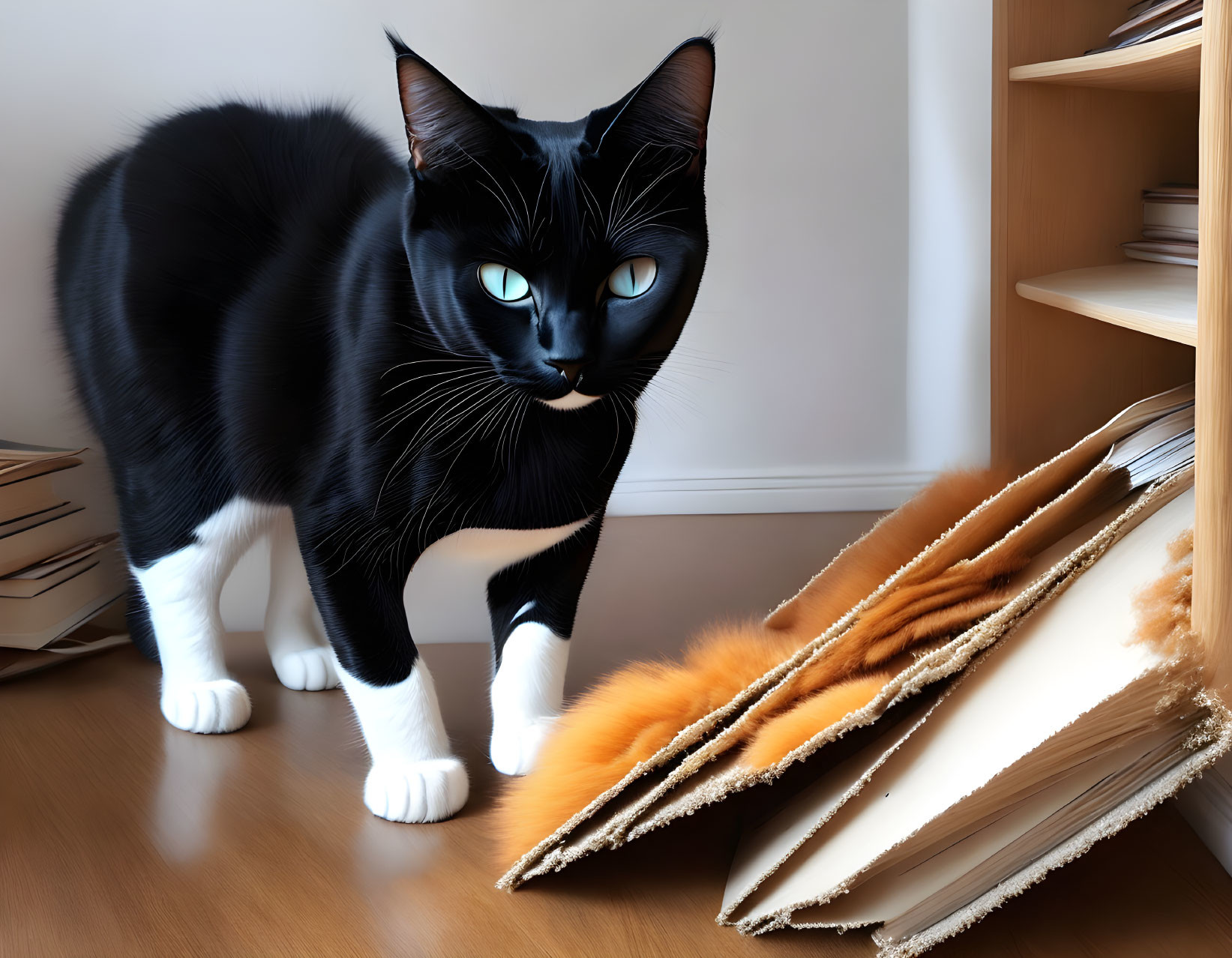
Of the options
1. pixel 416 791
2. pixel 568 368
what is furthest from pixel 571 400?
pixel 416 791

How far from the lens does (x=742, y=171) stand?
5.01 ft

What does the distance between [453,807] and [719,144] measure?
3.40 ft

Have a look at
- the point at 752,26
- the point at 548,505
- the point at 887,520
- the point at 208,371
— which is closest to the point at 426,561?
the point at 548,505

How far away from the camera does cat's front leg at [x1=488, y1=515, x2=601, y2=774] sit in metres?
1.06

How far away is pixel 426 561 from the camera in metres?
1.08

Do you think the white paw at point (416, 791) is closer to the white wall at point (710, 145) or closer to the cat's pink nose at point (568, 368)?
the cat's pink nose at point (568, 368)

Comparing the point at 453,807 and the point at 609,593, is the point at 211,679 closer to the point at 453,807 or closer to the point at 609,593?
the point at 453,807

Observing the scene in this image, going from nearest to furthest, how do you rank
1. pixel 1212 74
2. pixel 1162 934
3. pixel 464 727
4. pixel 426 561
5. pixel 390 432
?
1. pixel 1212 74
2. pixel 1162 934
3. pixel 390 432
4. pixel 426 561
5. pixel 464 727

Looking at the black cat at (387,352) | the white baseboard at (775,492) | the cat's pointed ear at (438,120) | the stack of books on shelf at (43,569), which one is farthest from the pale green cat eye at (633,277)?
the stack of books on shelf at (43,569)

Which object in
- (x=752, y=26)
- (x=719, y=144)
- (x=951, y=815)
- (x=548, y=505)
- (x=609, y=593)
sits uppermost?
(x=752, y=26)

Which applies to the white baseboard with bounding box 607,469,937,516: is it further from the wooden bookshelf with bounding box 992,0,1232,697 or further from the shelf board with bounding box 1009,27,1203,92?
the shelf board with bounding box 1009,27,1203,92

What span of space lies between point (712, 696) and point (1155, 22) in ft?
2.75

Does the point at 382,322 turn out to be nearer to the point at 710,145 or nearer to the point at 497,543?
the point at 497,543

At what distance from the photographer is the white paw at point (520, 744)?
1034 mm
